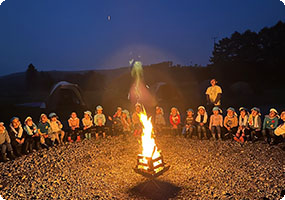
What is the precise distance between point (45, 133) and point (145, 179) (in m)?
3.63

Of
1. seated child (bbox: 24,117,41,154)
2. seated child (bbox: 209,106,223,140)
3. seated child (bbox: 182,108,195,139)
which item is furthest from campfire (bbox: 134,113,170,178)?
seated child (bbox: 24,117,41,154)

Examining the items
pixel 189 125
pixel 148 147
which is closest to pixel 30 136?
pixel 148 147

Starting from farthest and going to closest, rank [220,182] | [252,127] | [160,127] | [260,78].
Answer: [260,78] → [160,127] → [252,127] → [220,182]

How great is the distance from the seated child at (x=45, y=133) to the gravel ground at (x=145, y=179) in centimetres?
43

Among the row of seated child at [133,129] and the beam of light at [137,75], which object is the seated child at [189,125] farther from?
the beam of light at [137,75]

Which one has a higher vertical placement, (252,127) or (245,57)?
(245,57)

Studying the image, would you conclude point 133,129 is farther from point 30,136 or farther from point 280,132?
point 280,132

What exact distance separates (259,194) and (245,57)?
82.2 ft

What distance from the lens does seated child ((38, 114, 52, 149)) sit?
7031 mm

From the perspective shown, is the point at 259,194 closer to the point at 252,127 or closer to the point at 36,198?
the point at 252,127

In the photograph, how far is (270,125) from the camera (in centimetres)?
676

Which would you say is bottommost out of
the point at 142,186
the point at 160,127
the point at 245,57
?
the point at 142,186

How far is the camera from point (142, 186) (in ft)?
16.1

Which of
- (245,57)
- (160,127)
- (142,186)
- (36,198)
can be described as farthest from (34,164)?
(245,57)
